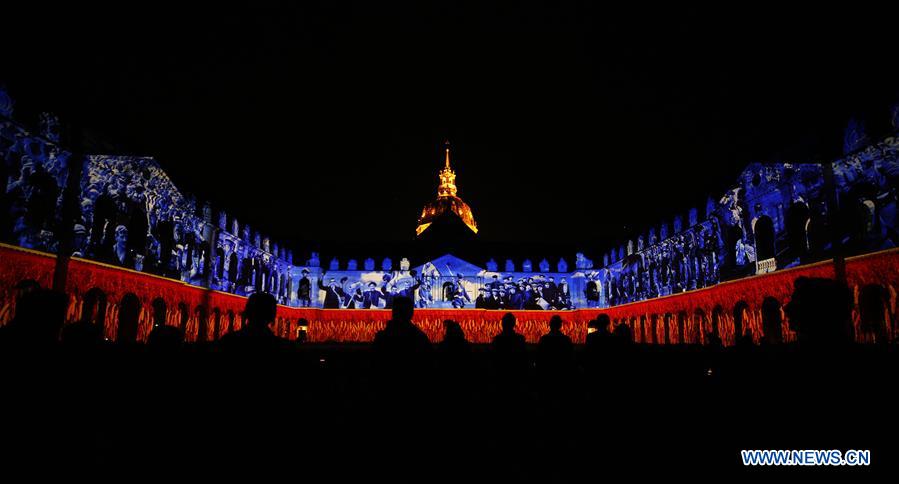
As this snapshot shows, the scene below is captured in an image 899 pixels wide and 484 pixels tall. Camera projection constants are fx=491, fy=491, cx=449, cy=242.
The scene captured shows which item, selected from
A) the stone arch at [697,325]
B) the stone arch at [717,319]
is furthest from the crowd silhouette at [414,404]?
the stone arch at [697,325]

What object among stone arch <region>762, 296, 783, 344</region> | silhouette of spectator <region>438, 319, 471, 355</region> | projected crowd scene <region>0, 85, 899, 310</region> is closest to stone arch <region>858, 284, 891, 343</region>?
projected crowd scene <region>0, 85, 899, 310</region>

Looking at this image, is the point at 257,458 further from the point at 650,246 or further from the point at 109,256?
the point at 650,246

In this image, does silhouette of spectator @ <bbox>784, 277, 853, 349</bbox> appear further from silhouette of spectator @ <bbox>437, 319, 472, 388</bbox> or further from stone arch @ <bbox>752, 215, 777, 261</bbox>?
stone arch @ <bbox>752, 215, 777, 261</bbox>

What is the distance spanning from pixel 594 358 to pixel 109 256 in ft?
70.0

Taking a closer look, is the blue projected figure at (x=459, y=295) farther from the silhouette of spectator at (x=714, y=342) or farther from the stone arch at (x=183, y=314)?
the silhouette of spectator at (x=714, y=342)

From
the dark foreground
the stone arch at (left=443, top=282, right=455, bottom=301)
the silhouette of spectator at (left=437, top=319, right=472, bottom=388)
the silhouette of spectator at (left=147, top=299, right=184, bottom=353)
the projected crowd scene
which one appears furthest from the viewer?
the stone arch at (left=443, top=282, right=455, bottom=301)

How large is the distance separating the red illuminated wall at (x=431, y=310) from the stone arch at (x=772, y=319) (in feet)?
0.78

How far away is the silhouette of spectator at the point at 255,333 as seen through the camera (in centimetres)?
368

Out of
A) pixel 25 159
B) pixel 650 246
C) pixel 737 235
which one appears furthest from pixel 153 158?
pixel 650 246

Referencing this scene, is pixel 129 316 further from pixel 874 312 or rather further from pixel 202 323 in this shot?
pixel 874 312

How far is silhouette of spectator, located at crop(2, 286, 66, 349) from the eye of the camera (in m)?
2.87

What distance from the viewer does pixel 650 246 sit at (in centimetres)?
3347

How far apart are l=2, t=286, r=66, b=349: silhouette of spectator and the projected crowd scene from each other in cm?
1578

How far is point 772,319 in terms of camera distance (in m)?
20.6
